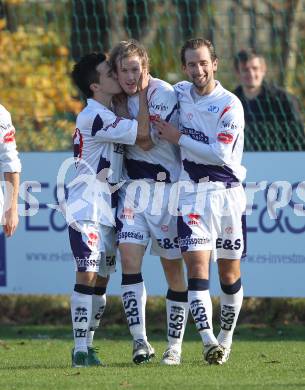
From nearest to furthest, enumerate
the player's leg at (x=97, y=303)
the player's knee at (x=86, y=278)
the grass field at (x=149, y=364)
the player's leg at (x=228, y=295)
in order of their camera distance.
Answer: the grass field at (x=149, y=364)
the player's knee at (x=86, y=278)
the player's leg at (x=228, y=295)
the player's leg at (x=97, y=303)

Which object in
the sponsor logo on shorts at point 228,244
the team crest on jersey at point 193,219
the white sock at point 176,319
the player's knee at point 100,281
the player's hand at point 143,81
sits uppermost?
the player's hand at point 143,81

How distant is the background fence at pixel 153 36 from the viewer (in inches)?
491

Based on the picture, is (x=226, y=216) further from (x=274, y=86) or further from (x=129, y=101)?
(x=274, y=86)

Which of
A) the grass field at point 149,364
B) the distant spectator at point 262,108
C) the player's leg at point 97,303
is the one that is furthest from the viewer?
the distant spectator at point 262,108

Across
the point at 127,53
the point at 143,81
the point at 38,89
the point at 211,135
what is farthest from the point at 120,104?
the point at 38,89

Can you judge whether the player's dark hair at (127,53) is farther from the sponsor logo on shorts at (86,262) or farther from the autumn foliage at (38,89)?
the autumn foliage at (38,89)

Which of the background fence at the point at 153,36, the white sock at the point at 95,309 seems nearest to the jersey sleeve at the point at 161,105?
the white sock at the point at 95,309

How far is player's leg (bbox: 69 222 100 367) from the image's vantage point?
8742mm

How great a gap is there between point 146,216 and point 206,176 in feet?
1.68

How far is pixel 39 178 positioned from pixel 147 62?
3.43 meters

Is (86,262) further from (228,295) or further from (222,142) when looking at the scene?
(222,142)

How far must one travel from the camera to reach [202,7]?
498 inches

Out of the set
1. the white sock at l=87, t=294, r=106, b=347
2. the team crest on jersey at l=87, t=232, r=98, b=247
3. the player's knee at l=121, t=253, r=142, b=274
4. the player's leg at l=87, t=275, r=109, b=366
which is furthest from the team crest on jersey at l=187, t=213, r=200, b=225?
the white sock at l=87, t=294, r=106, b=347

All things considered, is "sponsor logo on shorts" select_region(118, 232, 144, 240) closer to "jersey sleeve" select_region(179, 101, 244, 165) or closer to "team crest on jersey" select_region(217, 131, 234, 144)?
"jersey sleeve" select_region(179, 101, 244, 165)
